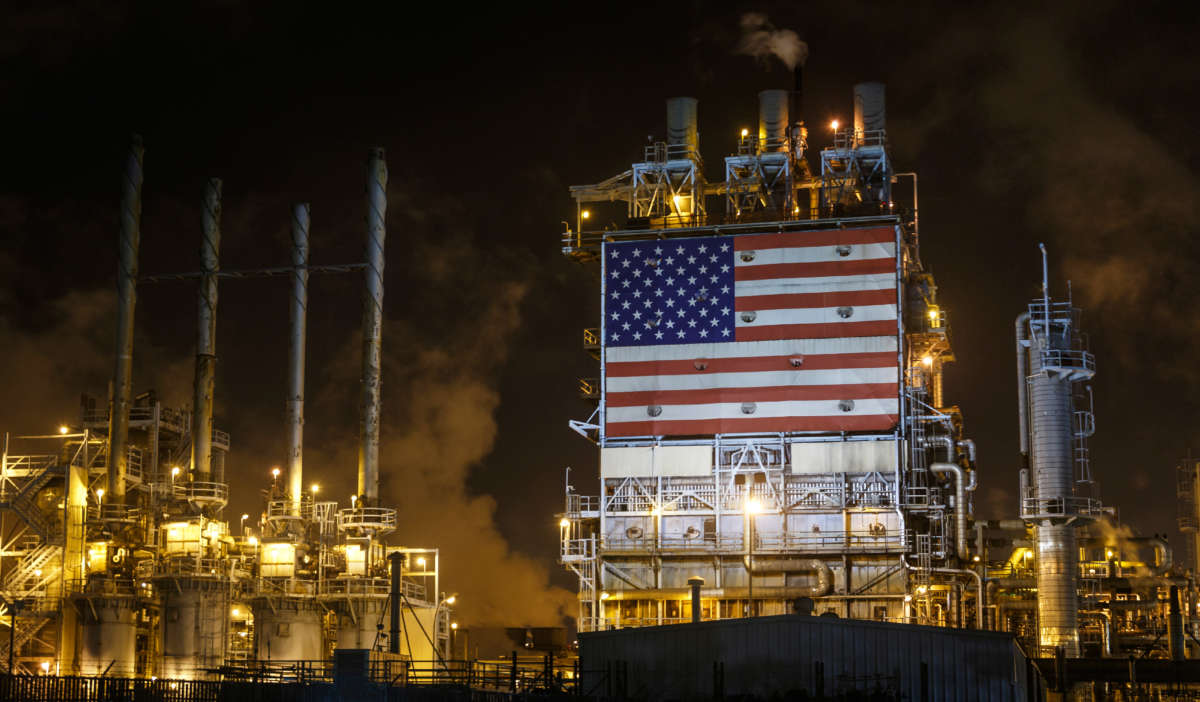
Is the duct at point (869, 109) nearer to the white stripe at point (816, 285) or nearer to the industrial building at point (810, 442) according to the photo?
the industrial building at point (810, 442)

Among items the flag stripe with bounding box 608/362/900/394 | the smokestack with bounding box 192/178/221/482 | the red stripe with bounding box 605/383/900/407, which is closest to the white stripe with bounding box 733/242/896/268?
the flag stripe with bounding box 608/362/900/394

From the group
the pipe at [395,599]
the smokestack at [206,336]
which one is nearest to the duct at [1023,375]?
the pipe at [395,599]

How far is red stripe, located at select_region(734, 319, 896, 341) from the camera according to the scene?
73750mm

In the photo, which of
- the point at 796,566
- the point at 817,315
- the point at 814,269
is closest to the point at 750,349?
the point at 817,315

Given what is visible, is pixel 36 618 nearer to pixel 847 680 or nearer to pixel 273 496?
pixel 273 496

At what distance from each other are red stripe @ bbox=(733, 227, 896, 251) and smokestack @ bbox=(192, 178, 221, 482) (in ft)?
96.2

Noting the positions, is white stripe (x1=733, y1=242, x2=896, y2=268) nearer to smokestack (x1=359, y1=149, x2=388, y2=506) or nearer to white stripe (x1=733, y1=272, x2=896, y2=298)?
white stripe (x1=733, y1=272, x2=896, y2=298)

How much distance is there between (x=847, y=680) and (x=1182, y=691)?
18.1 meters

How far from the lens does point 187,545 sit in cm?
7806

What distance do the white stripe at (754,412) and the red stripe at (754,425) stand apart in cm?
15

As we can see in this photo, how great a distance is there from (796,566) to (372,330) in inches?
1049

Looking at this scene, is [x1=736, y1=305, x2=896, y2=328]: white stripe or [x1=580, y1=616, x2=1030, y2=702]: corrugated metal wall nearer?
[x1=580, y1=616, x2=1030, y2=702]: corrugated metal wall

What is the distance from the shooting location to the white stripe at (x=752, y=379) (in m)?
73.5

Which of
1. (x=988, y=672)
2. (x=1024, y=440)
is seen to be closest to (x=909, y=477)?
(x=1024, y=440)
